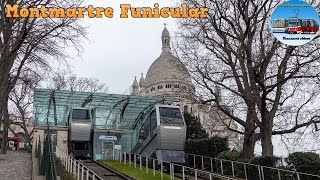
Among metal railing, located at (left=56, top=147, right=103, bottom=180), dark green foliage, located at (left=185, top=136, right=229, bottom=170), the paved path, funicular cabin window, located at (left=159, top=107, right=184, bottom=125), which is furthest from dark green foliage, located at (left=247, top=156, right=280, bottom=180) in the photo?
the paved path

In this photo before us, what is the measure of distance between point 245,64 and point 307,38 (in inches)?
180

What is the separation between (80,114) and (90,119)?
3.35 ft

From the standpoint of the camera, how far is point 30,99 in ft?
154

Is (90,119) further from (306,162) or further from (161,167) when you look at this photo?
(306,162)

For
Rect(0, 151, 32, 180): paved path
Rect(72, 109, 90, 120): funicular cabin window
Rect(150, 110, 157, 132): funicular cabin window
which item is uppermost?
Rect(72, 109, 90, 120): funicular cabin window

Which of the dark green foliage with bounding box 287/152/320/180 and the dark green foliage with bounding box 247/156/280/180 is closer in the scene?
the dark green foliage with bounding box 287/152/320/180

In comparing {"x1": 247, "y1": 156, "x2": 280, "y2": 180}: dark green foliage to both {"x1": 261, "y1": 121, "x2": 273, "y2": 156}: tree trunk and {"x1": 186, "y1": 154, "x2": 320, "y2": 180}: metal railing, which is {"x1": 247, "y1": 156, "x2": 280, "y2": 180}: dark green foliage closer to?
{"x1": 186, "y1": 154, "x2": 320, "y2": 180}: metal railing

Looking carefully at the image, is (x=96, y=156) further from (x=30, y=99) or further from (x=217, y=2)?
(x=217, y=2)

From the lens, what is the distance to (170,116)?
86.8 ft

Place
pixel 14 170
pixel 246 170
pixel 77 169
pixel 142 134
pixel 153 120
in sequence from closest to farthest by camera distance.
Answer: pixel 77 169, pixel 14 170, pixel 246 170, pixel 153 120, pixel 142 134

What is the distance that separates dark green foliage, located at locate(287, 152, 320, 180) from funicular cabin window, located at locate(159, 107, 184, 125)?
951 centimetres

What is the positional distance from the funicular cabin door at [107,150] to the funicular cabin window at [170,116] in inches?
479

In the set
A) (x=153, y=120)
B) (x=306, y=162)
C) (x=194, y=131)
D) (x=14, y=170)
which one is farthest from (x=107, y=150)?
(x=306, y=162)

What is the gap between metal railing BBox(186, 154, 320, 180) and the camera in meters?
17.3
